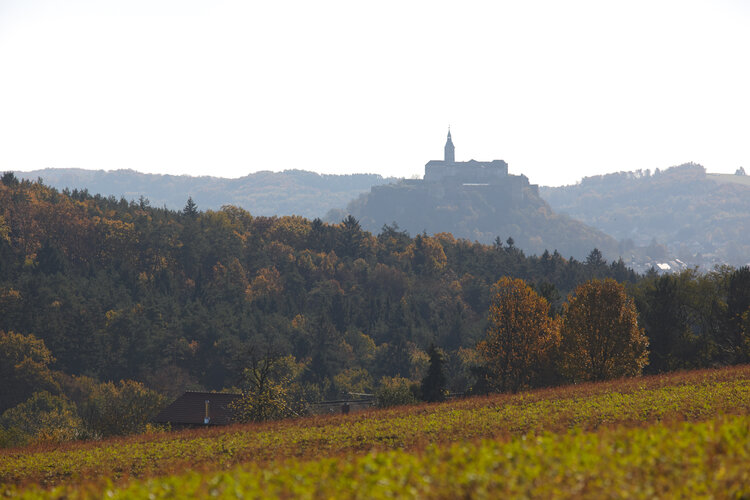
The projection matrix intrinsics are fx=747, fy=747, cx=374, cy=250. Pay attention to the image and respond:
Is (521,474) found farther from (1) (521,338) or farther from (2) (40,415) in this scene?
(2) (40,415)

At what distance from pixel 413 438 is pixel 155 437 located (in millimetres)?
18038

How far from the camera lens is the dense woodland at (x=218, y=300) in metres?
126

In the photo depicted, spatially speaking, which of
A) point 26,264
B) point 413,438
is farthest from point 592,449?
point 26,264

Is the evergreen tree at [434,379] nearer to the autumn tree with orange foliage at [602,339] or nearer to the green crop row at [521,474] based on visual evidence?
the autumn tree with orange foliage at [602,339]

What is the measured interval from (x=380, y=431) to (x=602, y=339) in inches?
1160

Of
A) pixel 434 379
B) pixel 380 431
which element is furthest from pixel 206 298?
pixel 380 431

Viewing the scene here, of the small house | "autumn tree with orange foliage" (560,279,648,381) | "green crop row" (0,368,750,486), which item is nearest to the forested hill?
the small house

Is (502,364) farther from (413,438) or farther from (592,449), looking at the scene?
(592,449)

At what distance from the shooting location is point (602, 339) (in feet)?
193

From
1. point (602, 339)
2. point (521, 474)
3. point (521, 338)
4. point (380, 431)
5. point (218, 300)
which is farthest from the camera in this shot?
point (218, 300)

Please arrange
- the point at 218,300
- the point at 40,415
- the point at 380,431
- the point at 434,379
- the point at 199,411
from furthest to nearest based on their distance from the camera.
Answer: the point at 218,300 < the point at 40,415 < the point at 434,379 < the point at 199,411 < the point at 380,431

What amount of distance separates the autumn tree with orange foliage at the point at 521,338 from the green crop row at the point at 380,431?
2134 cm

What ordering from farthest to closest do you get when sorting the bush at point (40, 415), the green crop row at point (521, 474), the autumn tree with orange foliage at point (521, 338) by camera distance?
the bush at point (40, 415) → the autumn tree with orange foliage at point (521, 338) → the green crop row at point (521, 474)

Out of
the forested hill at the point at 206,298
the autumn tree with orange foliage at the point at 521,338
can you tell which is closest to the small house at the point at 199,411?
the autumn tree with orange foliage at the point at 521,338
